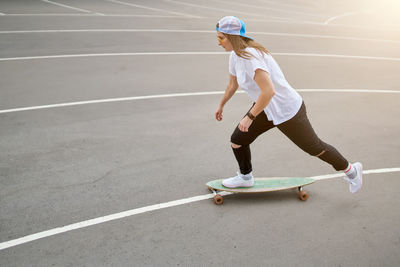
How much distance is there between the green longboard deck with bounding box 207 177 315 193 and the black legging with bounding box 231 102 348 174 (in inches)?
21.8

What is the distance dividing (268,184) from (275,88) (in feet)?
5.18

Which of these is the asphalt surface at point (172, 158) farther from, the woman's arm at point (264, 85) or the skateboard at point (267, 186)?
the woman's arm at point (264, 85)

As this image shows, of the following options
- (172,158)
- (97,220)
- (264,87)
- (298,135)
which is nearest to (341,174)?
(298,135)

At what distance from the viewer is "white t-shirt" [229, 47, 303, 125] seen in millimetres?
4273

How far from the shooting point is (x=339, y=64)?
11.9 meters

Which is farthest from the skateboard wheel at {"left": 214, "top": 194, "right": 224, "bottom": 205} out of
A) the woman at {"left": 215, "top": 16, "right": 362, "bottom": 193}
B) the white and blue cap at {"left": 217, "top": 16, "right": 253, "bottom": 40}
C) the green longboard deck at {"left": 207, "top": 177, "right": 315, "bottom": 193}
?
the white and blue cap at {"left": 217, "top": 16, "right": 253, "bottom": 40}

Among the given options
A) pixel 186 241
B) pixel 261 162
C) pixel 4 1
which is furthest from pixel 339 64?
pixel 4 1

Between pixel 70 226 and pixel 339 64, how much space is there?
9.61 metres

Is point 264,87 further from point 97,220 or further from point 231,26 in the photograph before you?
point 97,220

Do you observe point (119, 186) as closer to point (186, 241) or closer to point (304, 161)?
point (186, 241)

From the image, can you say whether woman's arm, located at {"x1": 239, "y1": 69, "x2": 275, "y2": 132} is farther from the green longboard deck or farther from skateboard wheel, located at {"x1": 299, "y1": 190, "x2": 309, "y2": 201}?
skateboard wheel, located at {"x1": 299, "y1": 190, "x2": 309, "y2": 201}

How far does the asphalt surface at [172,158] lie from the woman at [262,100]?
783 mm

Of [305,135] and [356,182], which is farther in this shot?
[356,182]

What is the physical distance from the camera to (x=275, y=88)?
441 centimetres
